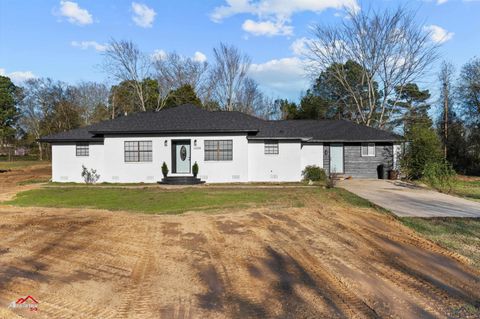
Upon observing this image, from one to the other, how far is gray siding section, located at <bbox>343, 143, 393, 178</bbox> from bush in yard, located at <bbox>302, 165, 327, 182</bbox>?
10.3 feet

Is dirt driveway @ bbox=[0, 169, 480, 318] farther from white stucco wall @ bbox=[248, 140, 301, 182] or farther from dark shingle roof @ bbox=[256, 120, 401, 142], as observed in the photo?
dark shingle roof @ bbox=[256, 120, 401, 142]

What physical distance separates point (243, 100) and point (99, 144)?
32.1m

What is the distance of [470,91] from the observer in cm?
3031

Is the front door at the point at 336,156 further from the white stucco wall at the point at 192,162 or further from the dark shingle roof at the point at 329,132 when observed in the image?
the white stucco wall at the point at 192,162

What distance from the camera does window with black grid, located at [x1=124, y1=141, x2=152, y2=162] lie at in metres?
18.3

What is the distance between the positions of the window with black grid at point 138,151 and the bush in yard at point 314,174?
9.20 metres

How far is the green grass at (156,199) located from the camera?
35.7ft

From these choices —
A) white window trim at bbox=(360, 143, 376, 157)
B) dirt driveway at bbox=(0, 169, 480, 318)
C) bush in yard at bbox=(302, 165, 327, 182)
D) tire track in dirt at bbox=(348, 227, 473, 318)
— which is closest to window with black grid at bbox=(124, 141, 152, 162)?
bush in yard at bbox=(302, 165, 327, 182)

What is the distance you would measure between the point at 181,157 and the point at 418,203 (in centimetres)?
1210

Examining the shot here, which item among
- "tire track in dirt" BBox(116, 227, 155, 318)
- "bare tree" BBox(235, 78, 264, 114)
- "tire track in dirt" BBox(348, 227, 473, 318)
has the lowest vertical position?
"tire track in dirt" BBox(348, 227, 473, 318)

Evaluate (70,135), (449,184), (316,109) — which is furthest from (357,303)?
(316,109)

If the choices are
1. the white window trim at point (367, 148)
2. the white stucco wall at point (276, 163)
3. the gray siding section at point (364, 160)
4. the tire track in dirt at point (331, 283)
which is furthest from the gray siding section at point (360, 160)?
the tire track in dirt at point (331, 283)

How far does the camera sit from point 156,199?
40.8 feet

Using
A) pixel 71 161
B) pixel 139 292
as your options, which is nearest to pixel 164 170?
pixel 71 161
